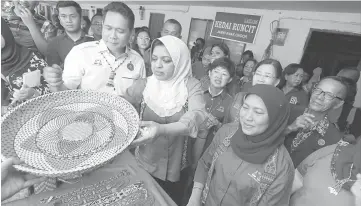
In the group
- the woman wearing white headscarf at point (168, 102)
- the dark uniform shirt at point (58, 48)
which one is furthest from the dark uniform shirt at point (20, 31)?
the woman wearing white headscarf at point (168, 102)

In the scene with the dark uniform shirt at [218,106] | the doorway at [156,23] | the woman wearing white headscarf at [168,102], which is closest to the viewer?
the woman wearing white headscarf at [168,102]

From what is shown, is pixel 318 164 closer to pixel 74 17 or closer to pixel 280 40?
pixel 74 17

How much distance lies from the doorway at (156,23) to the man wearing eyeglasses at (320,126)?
22.7 ft

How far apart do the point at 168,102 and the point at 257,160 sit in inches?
26.1

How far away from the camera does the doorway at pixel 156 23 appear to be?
26.1 ft

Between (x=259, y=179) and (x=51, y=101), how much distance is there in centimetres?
114

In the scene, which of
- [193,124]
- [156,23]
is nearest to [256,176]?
[193,124]

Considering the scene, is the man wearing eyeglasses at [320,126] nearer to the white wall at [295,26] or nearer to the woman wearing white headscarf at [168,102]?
the woman wearing white headscarf at [168,102]

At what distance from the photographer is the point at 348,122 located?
3.34 metres

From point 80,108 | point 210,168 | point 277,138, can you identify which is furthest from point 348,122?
point 80,108

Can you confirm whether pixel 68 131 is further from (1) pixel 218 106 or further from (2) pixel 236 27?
(2) pixel 236 27

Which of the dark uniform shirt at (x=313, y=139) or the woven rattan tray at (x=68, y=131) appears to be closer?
the woven rattan tray at (x=68, y=131)

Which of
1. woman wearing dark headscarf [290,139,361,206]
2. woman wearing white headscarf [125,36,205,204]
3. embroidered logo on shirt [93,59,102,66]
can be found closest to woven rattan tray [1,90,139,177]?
woman wearing white headscarf [125,36,205,204]

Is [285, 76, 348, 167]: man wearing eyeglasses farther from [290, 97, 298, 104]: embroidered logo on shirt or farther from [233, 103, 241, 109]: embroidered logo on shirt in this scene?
[290, 97, 298, 104]: embroidered logo on shirt
